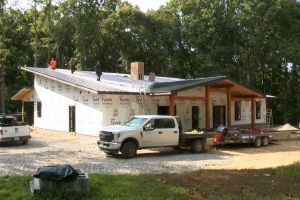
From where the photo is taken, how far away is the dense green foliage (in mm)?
51562

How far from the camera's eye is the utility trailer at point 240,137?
23.5 meters

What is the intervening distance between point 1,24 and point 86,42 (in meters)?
10.4

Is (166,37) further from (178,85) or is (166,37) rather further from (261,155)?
(261,155)

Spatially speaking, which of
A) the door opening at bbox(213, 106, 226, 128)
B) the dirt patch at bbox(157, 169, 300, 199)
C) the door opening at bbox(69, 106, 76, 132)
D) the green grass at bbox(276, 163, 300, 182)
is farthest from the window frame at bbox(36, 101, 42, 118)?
the green grass at bbox(276, 163, 300, 182)

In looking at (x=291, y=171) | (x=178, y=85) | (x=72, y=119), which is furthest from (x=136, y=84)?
(x=291, y=171)

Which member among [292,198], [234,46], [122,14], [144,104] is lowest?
[292,198]

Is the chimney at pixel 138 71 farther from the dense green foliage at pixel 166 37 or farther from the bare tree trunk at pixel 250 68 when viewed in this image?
the bare tree trunk at pixel 250 68

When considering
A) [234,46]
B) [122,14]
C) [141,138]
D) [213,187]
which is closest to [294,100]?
[234,46]

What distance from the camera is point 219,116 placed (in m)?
34.8

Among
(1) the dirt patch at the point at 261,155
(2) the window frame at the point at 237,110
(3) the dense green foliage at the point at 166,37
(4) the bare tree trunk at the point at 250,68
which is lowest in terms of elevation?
(1) the dirt patch at the point at 261,155

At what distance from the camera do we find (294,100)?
57.5 m

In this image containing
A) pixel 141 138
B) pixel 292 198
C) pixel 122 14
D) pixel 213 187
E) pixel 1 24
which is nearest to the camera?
pixel 292 198

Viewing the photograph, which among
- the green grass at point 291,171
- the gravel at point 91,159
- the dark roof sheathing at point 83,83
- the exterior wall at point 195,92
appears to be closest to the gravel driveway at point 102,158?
the gravel at point 91,159

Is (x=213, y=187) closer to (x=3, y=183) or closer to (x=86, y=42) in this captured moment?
(x=3, y=183)
